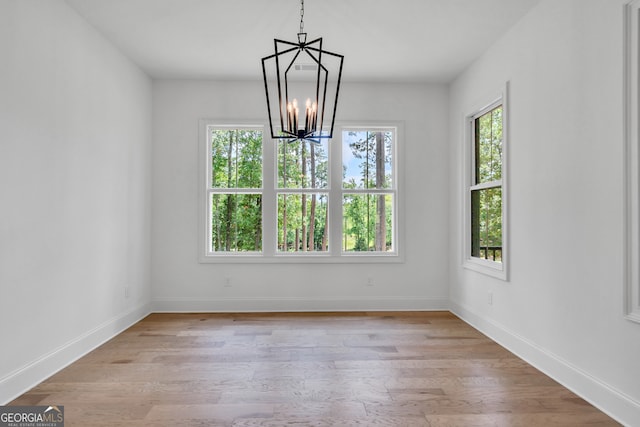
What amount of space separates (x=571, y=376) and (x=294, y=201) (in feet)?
10.7

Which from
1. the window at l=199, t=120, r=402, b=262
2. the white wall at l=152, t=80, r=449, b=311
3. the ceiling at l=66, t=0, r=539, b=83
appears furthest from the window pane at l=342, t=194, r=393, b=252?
the ceiling at l=66, t=0, r=539, b=83

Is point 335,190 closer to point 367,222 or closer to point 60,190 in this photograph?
point 367,222

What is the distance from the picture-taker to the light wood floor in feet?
7.47

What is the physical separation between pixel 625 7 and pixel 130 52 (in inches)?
160

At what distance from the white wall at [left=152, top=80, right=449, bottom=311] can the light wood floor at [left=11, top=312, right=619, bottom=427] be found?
Answer: 30.3 inches

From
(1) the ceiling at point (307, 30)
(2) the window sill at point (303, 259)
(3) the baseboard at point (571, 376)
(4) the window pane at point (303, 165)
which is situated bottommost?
(3) the baseboard at point (571, 376)

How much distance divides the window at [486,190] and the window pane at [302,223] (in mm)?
1676

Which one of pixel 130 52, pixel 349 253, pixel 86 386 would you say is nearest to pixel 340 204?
pixel 349 253

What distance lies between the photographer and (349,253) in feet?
16.2

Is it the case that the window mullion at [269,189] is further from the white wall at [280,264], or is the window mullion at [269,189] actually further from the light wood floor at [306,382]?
the light wood floor at [306,382]

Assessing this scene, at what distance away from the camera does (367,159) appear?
Answer: 16.4ft

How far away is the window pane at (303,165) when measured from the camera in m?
4.92

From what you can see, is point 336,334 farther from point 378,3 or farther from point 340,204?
point 378,3

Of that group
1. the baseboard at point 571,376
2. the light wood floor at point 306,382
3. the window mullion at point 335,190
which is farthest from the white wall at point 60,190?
the baseboard at point 571,376
